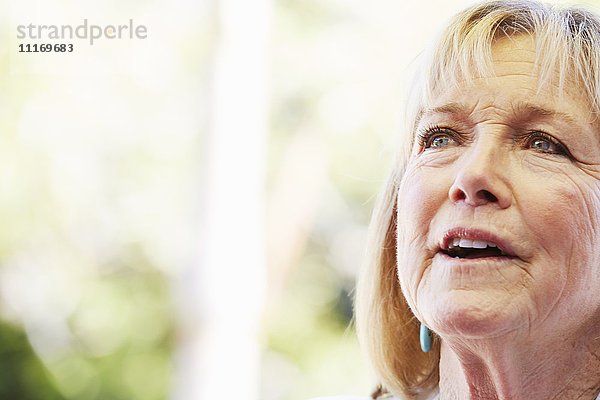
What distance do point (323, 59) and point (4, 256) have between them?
2.94 m

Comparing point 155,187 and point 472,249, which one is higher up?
point 472,249

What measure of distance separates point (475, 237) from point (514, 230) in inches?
2.5

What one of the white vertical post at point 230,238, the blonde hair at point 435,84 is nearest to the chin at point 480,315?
the blonde hair at point 435,84

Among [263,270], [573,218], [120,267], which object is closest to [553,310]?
[573,218]

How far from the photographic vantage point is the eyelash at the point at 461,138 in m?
1.25

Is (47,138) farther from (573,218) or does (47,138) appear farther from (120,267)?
(573,218)

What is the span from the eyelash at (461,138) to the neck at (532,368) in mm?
323

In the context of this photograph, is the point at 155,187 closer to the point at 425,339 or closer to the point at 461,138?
the point at 425,339

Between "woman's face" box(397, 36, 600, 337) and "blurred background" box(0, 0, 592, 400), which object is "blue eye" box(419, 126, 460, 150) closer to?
"woman's face" box(397, 36, 600, 337)

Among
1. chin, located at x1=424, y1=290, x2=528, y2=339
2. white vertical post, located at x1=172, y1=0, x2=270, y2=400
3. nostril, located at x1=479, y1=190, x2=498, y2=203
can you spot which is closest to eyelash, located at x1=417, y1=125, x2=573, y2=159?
nostril, located at x1=479, y1=190, x2=498, y2=203

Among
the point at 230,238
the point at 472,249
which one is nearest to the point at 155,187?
the point at 230,238

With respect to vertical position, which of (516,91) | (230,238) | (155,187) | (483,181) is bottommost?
(230,238)

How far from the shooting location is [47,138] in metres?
5.80

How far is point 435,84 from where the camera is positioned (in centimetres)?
140
